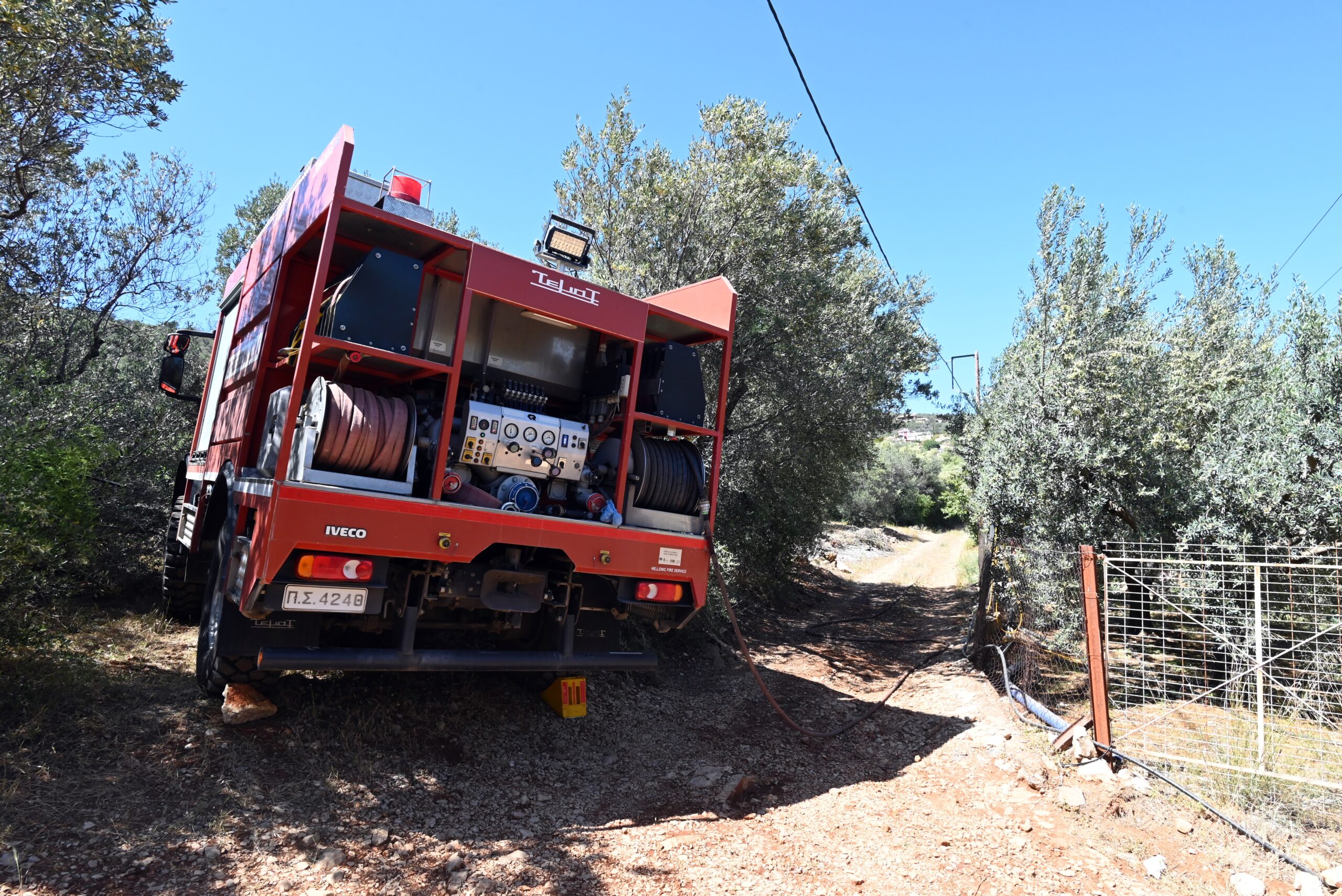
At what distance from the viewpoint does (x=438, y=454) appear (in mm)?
4043

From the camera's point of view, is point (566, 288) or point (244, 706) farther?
point (566, 288)

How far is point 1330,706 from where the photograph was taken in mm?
5918

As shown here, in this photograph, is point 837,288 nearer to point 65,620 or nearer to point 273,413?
point 273,413

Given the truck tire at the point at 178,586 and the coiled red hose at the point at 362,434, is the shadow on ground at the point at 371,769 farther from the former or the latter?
the coiled red hose at the point at 362,434

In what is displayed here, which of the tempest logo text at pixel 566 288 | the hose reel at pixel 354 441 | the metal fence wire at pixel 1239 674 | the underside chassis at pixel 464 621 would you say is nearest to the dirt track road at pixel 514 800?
the underside chassis at pixel 464 621

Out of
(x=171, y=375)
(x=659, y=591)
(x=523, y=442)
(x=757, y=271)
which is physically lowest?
(x=659, y=591)

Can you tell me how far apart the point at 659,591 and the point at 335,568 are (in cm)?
202

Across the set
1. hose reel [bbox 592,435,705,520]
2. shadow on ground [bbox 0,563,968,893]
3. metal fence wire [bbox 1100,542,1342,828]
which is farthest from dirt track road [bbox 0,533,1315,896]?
hose reel [bbox 592,435,705,520]

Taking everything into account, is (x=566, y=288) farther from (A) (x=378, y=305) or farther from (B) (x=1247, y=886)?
(B) (x=1247, y=886)

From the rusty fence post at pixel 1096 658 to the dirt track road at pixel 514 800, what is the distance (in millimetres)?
451

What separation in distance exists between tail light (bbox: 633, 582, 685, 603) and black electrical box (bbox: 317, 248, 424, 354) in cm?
205

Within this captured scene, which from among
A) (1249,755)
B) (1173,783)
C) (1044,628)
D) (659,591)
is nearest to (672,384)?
(659,591)

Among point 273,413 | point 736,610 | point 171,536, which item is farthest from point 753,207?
point 171,536

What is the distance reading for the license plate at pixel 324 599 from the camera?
370 cm
